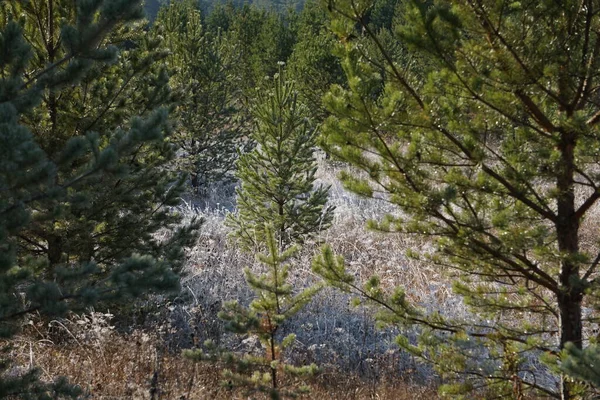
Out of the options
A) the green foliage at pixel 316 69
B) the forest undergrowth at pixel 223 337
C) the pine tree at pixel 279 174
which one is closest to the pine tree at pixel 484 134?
the forest undergrowth at pixel 223 337

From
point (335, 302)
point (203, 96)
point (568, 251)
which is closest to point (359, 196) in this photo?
point (568, 251)

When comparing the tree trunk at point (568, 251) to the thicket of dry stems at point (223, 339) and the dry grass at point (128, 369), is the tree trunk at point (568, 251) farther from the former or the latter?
the dry grass at point (128, 369)

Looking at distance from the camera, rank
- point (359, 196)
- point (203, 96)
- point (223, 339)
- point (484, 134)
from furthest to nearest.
Result: point (203, 96) → point (223, 339) → point (359, 196) → point (484, 134)

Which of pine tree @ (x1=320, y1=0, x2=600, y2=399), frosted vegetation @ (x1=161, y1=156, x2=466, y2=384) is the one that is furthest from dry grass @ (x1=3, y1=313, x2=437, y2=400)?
pine tree @ (x1=320, y1=0, x2=600, y2=399)

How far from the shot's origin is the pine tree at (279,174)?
731 centimetres

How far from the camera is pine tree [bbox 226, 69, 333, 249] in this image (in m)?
7.31

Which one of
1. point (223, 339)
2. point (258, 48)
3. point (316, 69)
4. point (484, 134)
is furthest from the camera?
point (258, 48)

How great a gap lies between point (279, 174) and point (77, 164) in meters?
3.40

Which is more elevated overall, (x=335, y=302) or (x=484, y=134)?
(x=484, y=134)

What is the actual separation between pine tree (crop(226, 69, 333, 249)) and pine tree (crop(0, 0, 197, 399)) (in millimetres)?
2232

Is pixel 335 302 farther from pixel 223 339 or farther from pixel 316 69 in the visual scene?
pixel 316 69

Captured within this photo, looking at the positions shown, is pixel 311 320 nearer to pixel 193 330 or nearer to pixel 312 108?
pixel 193 330

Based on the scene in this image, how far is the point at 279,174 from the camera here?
7.36 metres

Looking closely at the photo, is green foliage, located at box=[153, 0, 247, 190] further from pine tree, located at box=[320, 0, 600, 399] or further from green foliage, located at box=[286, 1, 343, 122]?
pine tree, located at box=[320, 0, 600, 399]
